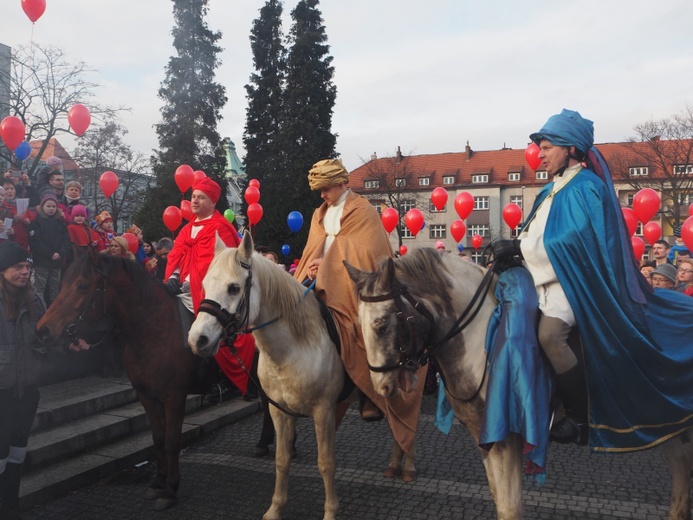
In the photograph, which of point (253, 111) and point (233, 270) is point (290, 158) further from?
point (233, 270)

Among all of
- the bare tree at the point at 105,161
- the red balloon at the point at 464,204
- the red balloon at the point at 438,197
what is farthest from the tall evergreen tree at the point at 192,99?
the red balloon at the point at 464,204

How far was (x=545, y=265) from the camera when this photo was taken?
310cm

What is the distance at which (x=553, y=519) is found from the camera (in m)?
4.38

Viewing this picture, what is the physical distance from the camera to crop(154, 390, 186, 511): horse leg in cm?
467

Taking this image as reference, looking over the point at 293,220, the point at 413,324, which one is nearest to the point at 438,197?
the point at 293,220

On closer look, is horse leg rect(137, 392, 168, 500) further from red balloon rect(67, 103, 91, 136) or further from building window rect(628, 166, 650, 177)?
building window rect(628, 166, 650, 177)

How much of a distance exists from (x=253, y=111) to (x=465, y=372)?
37.5 metres

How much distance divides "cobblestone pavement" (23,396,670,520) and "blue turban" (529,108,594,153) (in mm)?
3109

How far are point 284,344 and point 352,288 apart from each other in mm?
828

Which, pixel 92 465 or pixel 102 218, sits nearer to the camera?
pixel 92 465

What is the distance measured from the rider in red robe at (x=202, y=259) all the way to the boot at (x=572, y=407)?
3048 mm

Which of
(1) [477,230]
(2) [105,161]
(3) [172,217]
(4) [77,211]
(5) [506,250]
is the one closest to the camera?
(5) [506,250]

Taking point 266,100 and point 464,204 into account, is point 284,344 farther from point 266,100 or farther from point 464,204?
point 266,100

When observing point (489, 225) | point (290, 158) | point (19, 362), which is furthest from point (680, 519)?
point (489, 225)
